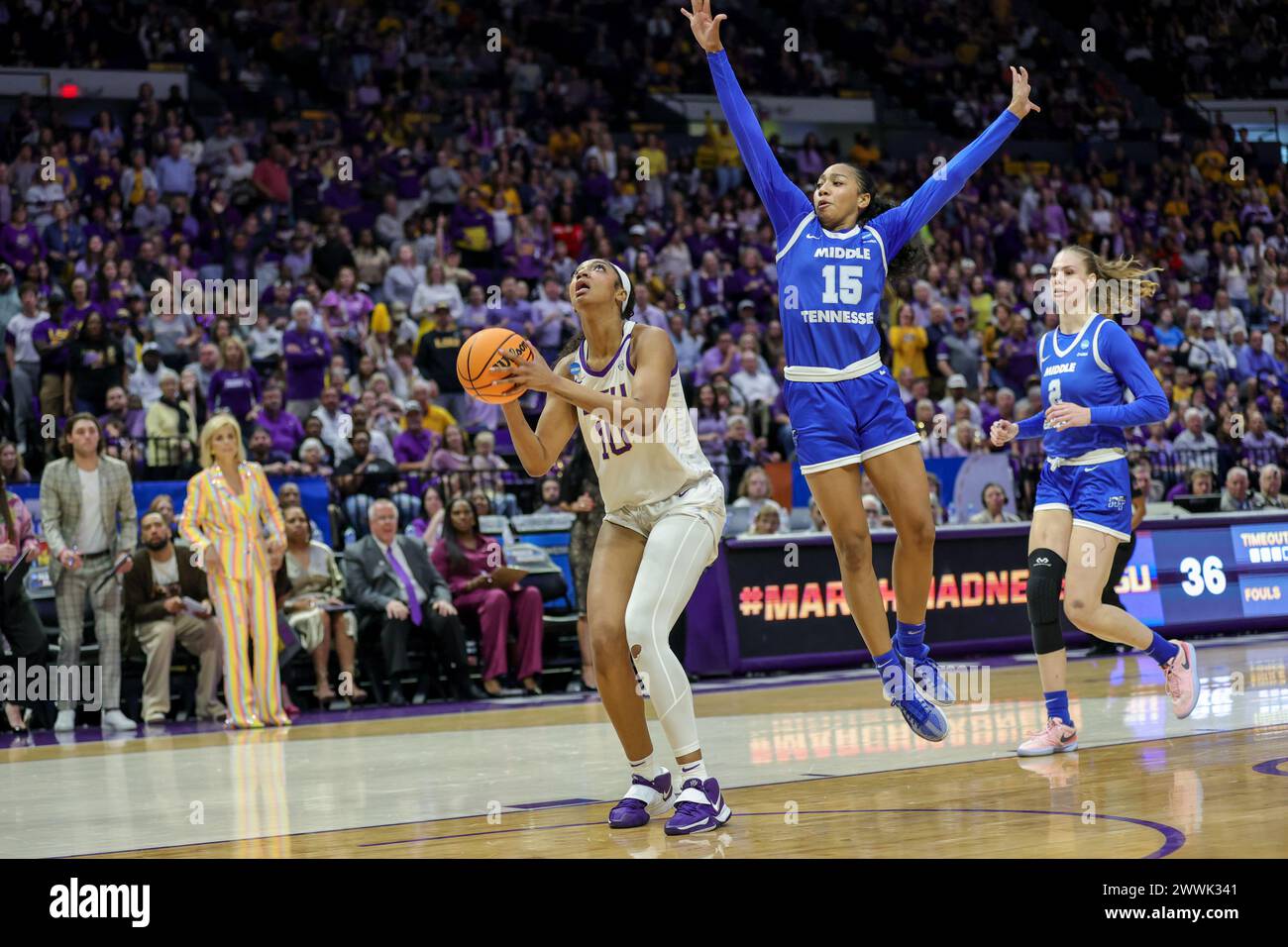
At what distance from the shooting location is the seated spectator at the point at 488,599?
42.5ft

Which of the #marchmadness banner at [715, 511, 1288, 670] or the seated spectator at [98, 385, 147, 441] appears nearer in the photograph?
the #marchmadness banner at [715, 511, 1288, 670]

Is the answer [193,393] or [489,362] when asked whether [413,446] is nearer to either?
[193,393]

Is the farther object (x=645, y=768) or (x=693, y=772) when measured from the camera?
(x=645, y=768)

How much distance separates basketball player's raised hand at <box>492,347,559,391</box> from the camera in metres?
5.91

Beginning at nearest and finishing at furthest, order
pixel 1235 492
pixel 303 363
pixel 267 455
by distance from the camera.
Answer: pixel 267 455
pixel 303 363
pixel 1235 492

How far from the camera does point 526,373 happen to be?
592cm

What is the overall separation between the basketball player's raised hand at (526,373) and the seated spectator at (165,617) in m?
6.74

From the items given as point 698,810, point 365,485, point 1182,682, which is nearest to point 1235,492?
point 1182,682

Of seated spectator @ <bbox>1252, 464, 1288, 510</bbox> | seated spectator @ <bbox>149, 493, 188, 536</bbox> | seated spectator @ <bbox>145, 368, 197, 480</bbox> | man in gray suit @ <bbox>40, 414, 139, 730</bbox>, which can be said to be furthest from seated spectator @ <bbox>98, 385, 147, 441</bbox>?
seated spectator @ <bbox>1252, 464, 1288, 510</bbox>

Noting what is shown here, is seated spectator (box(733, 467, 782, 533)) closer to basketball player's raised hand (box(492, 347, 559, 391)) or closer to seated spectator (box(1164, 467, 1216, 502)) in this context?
seated spectator (box(1164, 467, 1216, 502))

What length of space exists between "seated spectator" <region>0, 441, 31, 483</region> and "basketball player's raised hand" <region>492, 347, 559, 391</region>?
7.79 metres

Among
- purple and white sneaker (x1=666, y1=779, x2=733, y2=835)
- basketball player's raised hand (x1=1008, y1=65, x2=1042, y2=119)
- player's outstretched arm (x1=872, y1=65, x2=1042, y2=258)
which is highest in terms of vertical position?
basketball player's raised hand (x1=1008, y1=65, x2=1042, y2=119)

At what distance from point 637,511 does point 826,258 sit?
5.31 ft

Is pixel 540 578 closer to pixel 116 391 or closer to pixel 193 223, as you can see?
pixel 116 391
